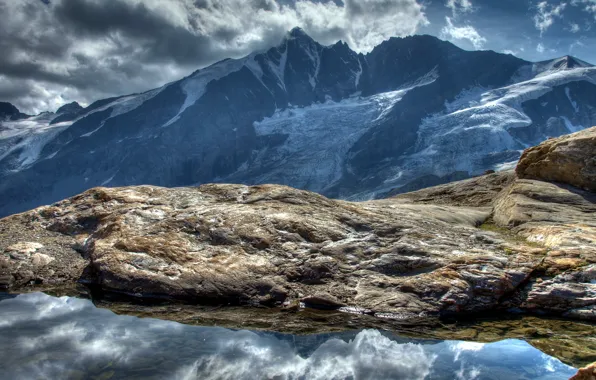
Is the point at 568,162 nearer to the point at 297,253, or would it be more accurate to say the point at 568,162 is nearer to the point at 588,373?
the point at 297,253

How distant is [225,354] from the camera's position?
754cm

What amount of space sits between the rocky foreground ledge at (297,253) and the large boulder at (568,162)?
512cm

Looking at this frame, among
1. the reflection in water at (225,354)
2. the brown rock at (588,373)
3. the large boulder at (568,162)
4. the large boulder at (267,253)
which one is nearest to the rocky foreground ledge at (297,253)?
the large boulder at (267,253)

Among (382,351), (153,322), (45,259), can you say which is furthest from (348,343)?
(45,259)

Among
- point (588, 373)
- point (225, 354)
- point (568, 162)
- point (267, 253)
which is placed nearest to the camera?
point (588, 373)

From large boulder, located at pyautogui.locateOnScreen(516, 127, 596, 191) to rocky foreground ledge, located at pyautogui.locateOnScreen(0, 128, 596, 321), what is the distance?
16.8 feet

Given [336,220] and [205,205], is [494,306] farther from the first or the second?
[205,205]

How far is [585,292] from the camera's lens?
10.4 m

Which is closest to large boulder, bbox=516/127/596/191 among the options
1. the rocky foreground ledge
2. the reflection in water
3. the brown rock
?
the rocky foreground ledge

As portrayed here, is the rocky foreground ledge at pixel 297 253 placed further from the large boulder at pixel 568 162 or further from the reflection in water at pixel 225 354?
the large boulder at pixel 568 162

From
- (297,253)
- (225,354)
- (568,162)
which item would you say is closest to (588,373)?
(225,354)

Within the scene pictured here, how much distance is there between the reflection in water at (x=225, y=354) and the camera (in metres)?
6.80

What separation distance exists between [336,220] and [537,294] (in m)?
6.29

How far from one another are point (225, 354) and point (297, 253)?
17.2 ft
